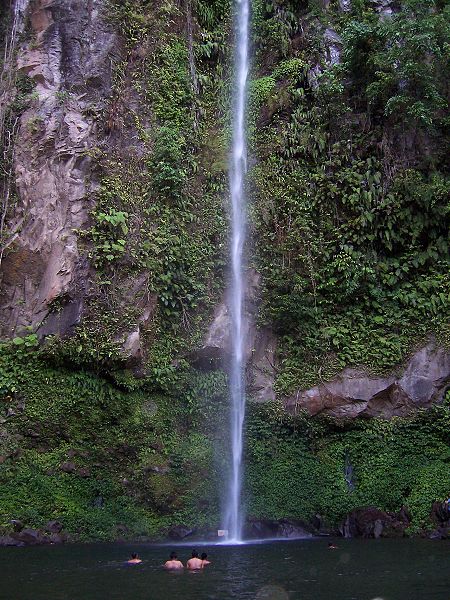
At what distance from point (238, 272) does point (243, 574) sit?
9.60 meters

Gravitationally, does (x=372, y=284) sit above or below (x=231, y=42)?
below

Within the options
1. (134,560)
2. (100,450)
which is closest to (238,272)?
(100,450)

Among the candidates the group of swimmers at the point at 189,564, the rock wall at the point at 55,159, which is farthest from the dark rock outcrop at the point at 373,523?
the rock wall at the point at 55,159

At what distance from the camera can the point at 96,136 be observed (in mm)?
17859

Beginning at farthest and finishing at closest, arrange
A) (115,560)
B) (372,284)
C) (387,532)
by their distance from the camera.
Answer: (372,284), (387,532), (115,560)

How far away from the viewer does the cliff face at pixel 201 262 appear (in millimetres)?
15742

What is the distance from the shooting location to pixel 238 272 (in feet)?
59.0

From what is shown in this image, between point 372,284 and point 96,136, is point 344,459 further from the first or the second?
point 96,136

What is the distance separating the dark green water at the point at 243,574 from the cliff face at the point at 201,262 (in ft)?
9.60

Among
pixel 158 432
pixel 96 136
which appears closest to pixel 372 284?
pixel 158 432

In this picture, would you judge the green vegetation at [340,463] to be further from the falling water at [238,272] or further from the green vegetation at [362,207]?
the green vegetation at [362,207]

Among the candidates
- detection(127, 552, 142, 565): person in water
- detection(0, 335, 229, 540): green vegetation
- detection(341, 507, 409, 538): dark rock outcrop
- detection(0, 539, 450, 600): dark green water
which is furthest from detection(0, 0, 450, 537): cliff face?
detection(127, 552, 142, 565): person in water

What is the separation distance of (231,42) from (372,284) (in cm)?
905

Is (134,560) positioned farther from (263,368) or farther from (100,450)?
(263,368)
